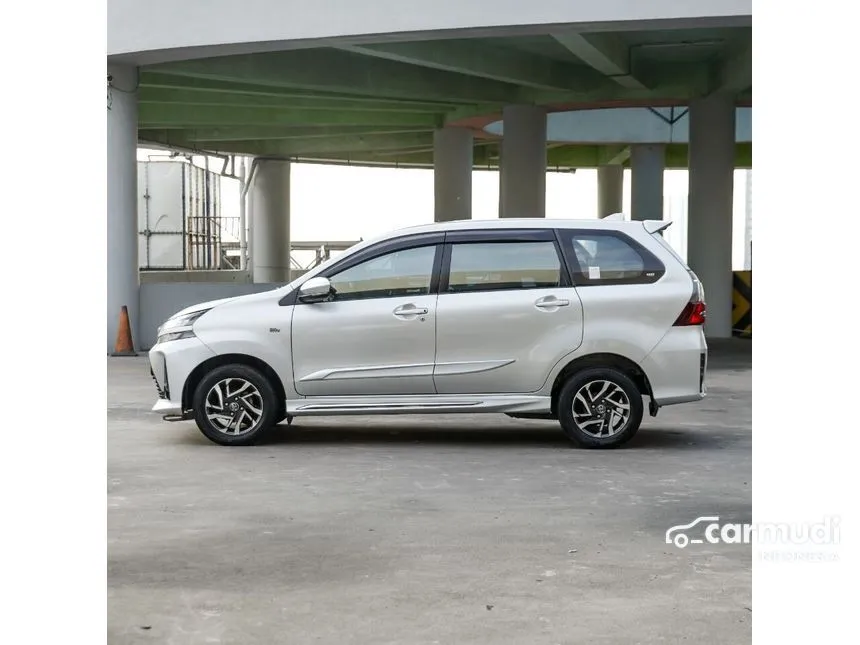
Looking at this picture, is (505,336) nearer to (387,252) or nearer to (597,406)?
(597,406)

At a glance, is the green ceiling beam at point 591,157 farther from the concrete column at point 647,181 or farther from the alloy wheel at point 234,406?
the alloy wheel at point 234,406

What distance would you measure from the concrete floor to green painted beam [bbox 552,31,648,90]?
30.9ft

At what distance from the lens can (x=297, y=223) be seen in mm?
55781

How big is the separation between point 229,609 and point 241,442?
4.88 m

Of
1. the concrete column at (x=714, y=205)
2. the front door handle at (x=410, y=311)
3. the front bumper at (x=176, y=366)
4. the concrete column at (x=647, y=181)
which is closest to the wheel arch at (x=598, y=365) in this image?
the front door handle at (x=410, y=311)

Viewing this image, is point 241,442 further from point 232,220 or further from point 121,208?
point 232,220

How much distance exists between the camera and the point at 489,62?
22.9 meters

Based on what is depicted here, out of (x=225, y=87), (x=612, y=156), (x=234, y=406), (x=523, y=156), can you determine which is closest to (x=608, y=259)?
(x=234, y=406)

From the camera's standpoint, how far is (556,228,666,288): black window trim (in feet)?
31.3

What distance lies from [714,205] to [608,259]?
49.8ft

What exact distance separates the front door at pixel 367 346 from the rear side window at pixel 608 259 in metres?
1.15

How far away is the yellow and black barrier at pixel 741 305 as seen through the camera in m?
24.9

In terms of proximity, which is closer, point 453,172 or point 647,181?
point 453,172
